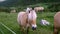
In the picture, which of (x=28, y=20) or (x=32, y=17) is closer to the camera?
(x=32, y=17)

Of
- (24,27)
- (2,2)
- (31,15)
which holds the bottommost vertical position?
(2,2)

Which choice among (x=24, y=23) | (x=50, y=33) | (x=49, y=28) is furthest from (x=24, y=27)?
(x=49, y=28)

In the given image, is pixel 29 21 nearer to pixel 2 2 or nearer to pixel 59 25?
pixel 59 25

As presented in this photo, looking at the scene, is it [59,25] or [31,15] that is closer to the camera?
[59,25]

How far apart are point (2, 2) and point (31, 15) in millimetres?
22997

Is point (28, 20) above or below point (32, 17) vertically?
below

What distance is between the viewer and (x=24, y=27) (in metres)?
9.12

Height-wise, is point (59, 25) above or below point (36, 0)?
above

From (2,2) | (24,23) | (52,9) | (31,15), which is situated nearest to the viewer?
(31,15)

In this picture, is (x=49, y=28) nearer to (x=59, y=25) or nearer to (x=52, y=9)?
(x=59, y=25)

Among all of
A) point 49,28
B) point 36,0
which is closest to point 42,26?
point 49,28

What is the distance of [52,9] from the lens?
23953 mm

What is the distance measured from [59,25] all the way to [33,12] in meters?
1.19

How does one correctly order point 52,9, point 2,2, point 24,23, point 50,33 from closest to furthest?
point 24,23 < point 50,33 < point 52,9 < point 2,2
